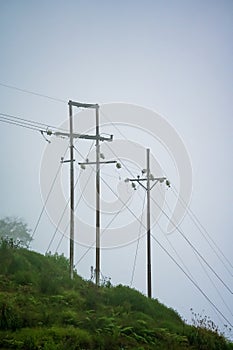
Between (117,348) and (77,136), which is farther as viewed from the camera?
(77,136)

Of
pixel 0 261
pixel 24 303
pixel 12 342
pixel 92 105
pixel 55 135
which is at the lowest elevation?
pixel 12 342

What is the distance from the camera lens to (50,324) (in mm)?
14078

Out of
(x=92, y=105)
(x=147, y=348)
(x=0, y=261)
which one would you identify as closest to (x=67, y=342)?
(x=147, y=348)

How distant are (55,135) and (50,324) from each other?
769cm

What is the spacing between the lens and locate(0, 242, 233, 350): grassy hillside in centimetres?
1330

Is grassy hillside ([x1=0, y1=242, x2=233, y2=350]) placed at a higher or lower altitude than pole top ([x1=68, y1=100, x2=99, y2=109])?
lower

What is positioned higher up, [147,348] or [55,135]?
[55,135]

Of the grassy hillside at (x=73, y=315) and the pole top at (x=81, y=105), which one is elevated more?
the pole top at (x=81, y=105)

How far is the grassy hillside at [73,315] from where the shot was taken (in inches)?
523

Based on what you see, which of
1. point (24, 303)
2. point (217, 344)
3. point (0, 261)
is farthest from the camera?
point (0, 261)

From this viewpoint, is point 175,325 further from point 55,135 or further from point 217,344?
point 55,135

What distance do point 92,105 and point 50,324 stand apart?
9.21m

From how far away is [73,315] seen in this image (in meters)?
14.9

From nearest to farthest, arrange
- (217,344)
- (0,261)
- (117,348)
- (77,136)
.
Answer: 1. (117,348)
2. (217,344)
3. (0,261)
4. (77,136)
